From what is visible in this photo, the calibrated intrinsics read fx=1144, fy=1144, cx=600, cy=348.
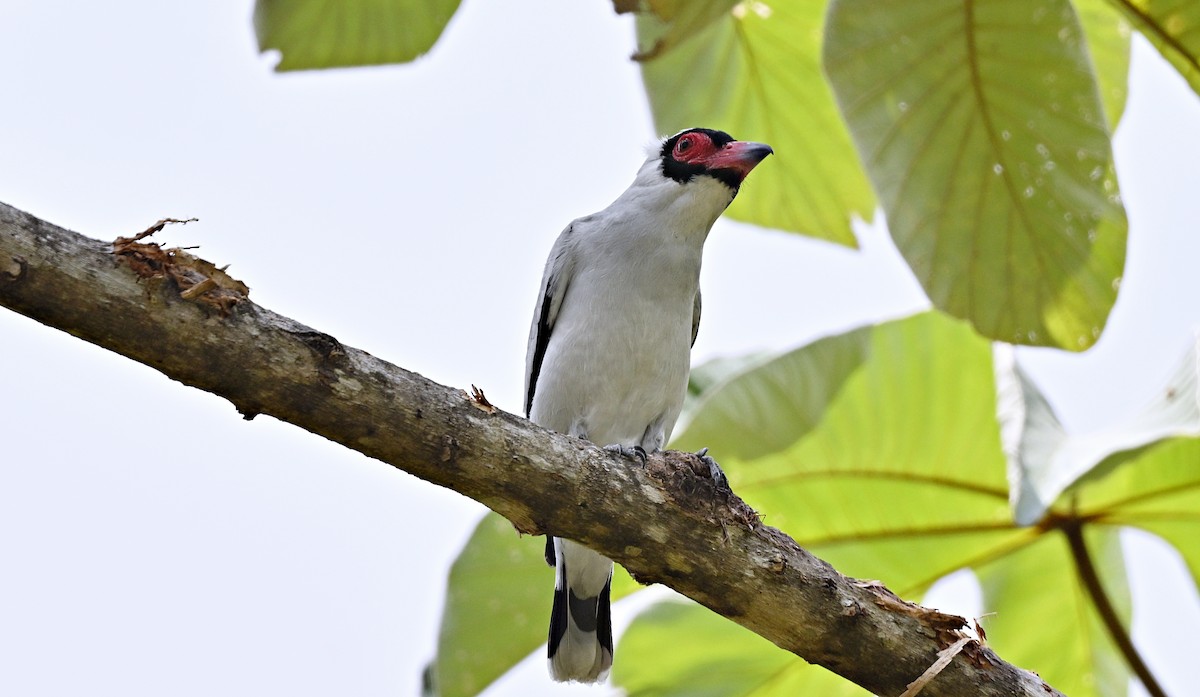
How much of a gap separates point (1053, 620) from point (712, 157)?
202 cm

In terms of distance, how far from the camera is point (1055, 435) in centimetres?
340

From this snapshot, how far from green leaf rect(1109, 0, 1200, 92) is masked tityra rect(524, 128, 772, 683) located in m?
1.12

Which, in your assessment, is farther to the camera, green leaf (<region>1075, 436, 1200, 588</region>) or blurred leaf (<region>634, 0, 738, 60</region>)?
green leaf (<region>1075, 436, 1200, 588</region>)

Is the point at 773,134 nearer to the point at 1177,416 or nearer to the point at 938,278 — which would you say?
the point at 938,278

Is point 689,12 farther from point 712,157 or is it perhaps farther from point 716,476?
point 716,476

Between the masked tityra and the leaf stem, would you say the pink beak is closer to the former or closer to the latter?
the masked tityra

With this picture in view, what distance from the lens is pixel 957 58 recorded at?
3.32m

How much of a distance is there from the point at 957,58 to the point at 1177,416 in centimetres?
119

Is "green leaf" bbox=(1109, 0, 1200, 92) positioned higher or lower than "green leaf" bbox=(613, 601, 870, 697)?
higher

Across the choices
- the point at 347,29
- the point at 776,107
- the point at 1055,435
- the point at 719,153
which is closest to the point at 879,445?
the point at 1055,435

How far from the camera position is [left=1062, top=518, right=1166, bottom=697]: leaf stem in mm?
3072

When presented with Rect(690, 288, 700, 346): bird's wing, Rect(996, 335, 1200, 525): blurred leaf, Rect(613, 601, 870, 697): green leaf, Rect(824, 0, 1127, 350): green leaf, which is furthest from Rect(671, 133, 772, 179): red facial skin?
Rect(613, 601, 870, 697): green leaf

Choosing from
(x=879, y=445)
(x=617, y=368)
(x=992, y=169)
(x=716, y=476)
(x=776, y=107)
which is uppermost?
(x=776, y=107)

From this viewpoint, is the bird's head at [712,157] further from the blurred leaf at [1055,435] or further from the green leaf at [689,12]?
the blurred leaf at [1055,435]
